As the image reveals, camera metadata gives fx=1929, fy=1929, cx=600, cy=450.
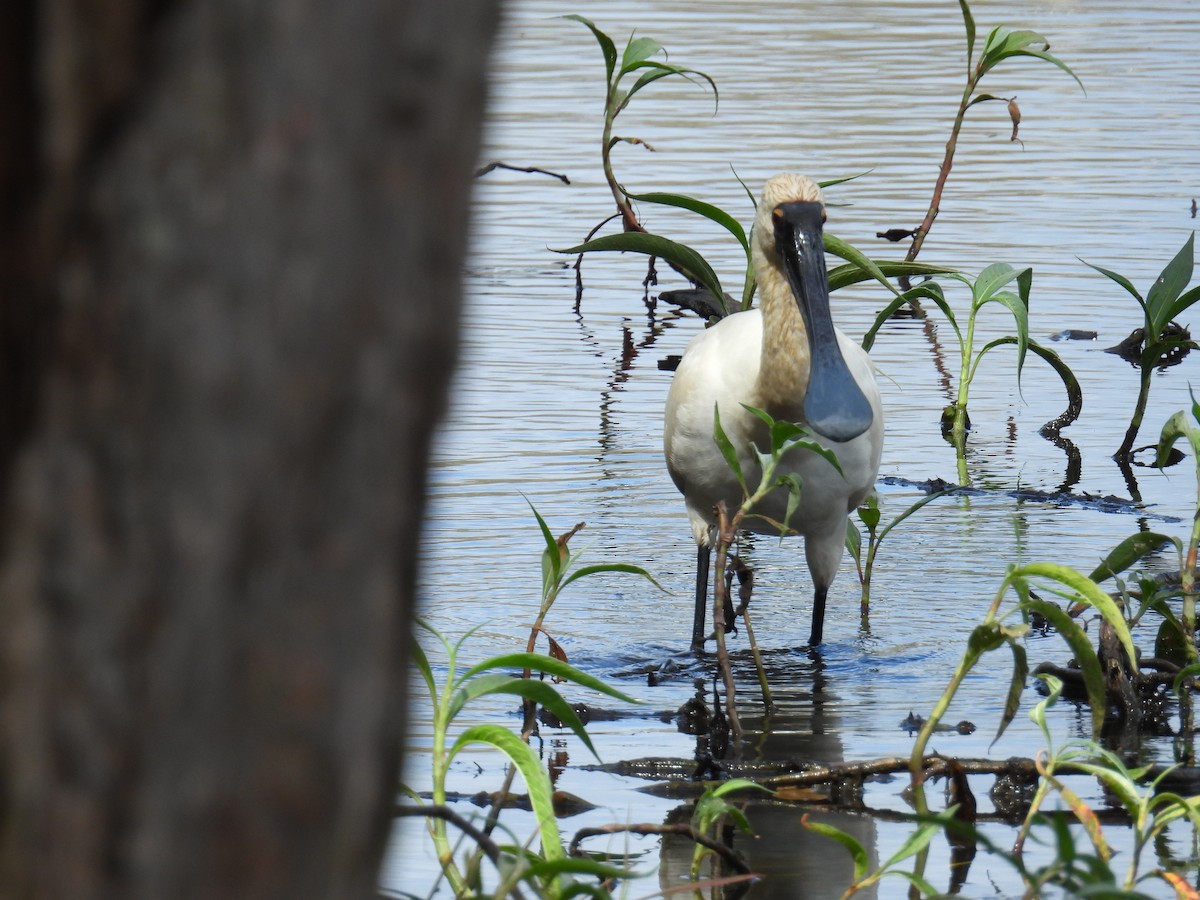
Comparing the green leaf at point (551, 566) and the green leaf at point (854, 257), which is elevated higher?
the green leaf at point (854, 257)

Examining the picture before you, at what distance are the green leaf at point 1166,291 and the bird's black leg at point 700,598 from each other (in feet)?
6.35

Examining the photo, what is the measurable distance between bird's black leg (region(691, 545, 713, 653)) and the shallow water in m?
0.13

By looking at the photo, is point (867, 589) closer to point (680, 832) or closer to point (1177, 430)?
point (1177, 430)

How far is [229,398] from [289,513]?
9cm

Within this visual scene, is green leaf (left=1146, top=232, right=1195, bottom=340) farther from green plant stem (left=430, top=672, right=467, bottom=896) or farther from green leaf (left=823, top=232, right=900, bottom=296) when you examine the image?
green plant stem (left=430, top=672, right=467, bottom=896)

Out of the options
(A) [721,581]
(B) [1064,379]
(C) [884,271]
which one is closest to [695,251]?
(C) [884,271]

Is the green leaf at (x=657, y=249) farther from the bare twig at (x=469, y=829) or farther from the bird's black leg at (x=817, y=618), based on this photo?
the bare twig at (x=469, y=829)

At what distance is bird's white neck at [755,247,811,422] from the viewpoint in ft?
19.0

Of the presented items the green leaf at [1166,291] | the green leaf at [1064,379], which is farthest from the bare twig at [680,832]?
the green leaf at [1064,379]

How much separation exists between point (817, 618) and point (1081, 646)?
2.39m

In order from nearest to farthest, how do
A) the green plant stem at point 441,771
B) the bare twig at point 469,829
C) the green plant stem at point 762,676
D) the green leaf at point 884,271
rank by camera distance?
the bare twig at point 469,829 → the green plant stem at point 441,771 → the green plant stem at point 762,676 → the green leaf at point 884,271

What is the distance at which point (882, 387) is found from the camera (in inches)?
359

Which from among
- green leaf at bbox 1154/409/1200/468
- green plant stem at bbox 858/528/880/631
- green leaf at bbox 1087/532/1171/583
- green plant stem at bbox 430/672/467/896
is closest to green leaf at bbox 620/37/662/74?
green plant stem at bbox 858/528/880/631

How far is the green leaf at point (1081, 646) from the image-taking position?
349 centimetres
